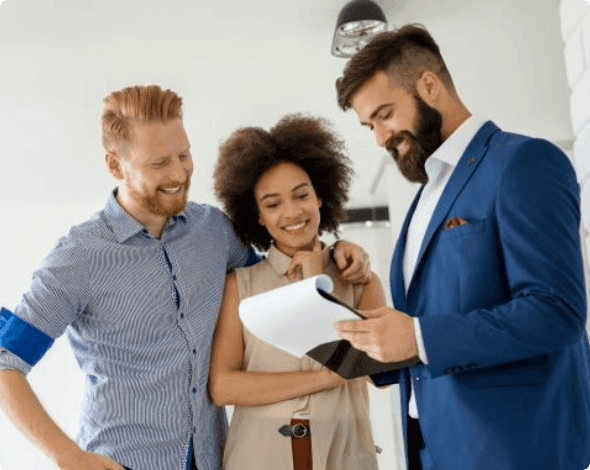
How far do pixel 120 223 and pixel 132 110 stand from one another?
299mm

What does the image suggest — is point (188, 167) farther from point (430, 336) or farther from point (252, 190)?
point (430, 336)

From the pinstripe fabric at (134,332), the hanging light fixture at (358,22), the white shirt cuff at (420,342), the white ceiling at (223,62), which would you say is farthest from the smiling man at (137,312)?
the white ceiling at (223,62)

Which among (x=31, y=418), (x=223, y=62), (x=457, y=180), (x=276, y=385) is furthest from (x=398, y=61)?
(x=223, y=62)

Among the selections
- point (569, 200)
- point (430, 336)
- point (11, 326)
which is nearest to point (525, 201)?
point (569, 200)

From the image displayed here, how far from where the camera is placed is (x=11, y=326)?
175 centimetres

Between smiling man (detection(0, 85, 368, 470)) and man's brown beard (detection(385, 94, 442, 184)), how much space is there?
0.32 m

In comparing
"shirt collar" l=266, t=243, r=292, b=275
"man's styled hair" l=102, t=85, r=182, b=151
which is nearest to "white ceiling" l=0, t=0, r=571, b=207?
"man's styled hair" l=102, t=85, r=182, b=151

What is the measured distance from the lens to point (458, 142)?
163 cm

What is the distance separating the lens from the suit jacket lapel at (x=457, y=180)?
4.90 feet

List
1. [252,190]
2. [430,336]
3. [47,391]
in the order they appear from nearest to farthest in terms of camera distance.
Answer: [430,336], [252,190], [47,391]

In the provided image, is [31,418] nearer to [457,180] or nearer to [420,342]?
[420,342]

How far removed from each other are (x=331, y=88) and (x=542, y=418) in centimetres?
292

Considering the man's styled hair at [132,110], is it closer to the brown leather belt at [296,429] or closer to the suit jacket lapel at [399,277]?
the suit jacket lapel at [399,277]

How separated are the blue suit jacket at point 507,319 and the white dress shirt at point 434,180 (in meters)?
→ 0.10
